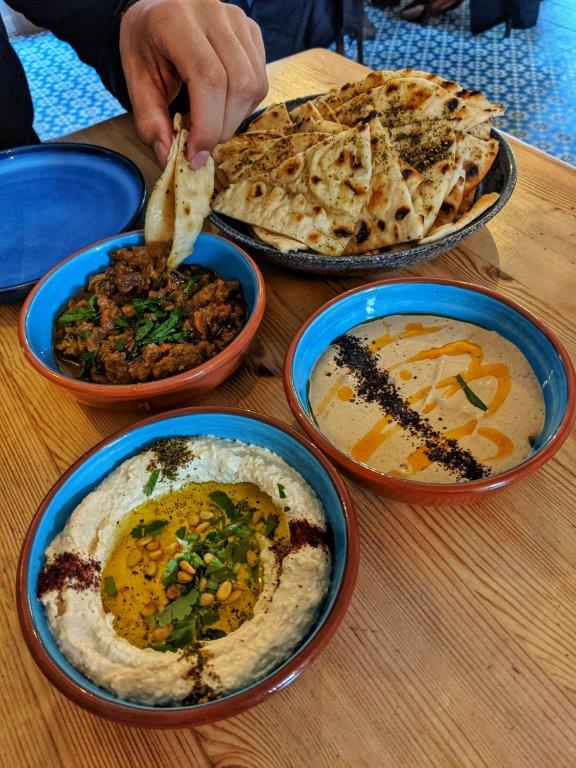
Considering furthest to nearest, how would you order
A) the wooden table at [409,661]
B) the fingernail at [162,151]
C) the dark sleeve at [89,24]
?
the dark sleeve at [89,24] → the fingernail at [162,151] → the wooden table at [409,661]

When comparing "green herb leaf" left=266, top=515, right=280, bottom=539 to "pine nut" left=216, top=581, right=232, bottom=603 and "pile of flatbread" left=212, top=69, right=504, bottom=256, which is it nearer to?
"pine nut" left=216, top=581, right=232, bottom=603

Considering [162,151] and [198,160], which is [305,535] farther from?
[162,151]

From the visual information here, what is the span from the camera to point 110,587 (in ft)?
3.47

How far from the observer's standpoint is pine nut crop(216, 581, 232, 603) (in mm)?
1030

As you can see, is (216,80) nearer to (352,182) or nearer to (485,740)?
(352,182)

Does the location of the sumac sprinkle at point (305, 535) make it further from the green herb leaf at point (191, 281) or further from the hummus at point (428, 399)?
the green herb leaf at point (191, 281)

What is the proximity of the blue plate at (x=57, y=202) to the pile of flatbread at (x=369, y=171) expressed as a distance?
38 centimetres

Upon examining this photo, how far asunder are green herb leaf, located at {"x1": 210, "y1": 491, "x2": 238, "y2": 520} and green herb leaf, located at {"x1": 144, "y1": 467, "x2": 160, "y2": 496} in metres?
0.12

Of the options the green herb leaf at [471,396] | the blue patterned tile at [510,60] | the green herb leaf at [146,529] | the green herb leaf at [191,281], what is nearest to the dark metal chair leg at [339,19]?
the blue patterned tile at [510,60]

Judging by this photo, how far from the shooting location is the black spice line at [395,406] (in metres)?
1.18

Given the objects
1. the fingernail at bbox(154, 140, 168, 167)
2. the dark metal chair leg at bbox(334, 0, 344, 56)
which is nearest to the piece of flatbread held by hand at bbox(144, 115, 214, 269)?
the fingernail at bbox(154, 140, 168, 167)

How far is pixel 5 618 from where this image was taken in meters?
1.13

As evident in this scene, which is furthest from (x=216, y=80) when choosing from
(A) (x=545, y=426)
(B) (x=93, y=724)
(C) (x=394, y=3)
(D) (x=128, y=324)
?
(C) (x=394, y=3)

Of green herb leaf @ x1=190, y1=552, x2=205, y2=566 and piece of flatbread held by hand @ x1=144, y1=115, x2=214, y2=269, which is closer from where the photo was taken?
green herb leaf @ x1=190, y1=552, x2=205, y2=566
